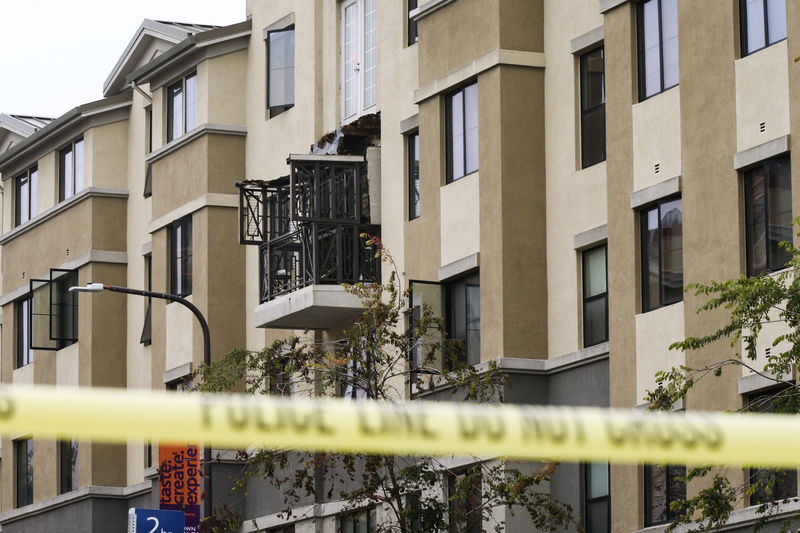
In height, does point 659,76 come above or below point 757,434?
above

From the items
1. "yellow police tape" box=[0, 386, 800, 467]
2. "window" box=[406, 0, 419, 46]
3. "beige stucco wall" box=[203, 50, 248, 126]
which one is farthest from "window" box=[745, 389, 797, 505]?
"beige stucco wall" box=[203, 50, 248, 126]

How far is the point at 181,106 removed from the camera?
38969mm

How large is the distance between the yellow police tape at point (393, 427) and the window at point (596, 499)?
62.6ft

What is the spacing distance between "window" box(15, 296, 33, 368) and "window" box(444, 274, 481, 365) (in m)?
19.4

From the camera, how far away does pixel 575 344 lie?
86.2 ft

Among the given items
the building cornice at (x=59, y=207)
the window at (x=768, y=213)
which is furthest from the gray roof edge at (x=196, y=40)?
the window at (x=768, y=213)

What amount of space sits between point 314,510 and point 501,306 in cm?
781

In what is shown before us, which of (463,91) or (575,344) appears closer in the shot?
(575,344)

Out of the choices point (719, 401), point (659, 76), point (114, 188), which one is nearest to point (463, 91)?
point (659, 76)

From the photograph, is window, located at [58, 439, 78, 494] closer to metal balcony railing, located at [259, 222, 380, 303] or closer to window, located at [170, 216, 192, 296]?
window, located at [170, 216, 192, 296]

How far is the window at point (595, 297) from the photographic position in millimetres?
25859

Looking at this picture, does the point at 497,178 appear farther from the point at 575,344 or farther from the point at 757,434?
the point at 757,434

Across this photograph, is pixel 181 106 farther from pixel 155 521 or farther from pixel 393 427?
pixel 393 427

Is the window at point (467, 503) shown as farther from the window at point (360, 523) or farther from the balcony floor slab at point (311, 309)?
the balcony floor slab at point (311, 309)
